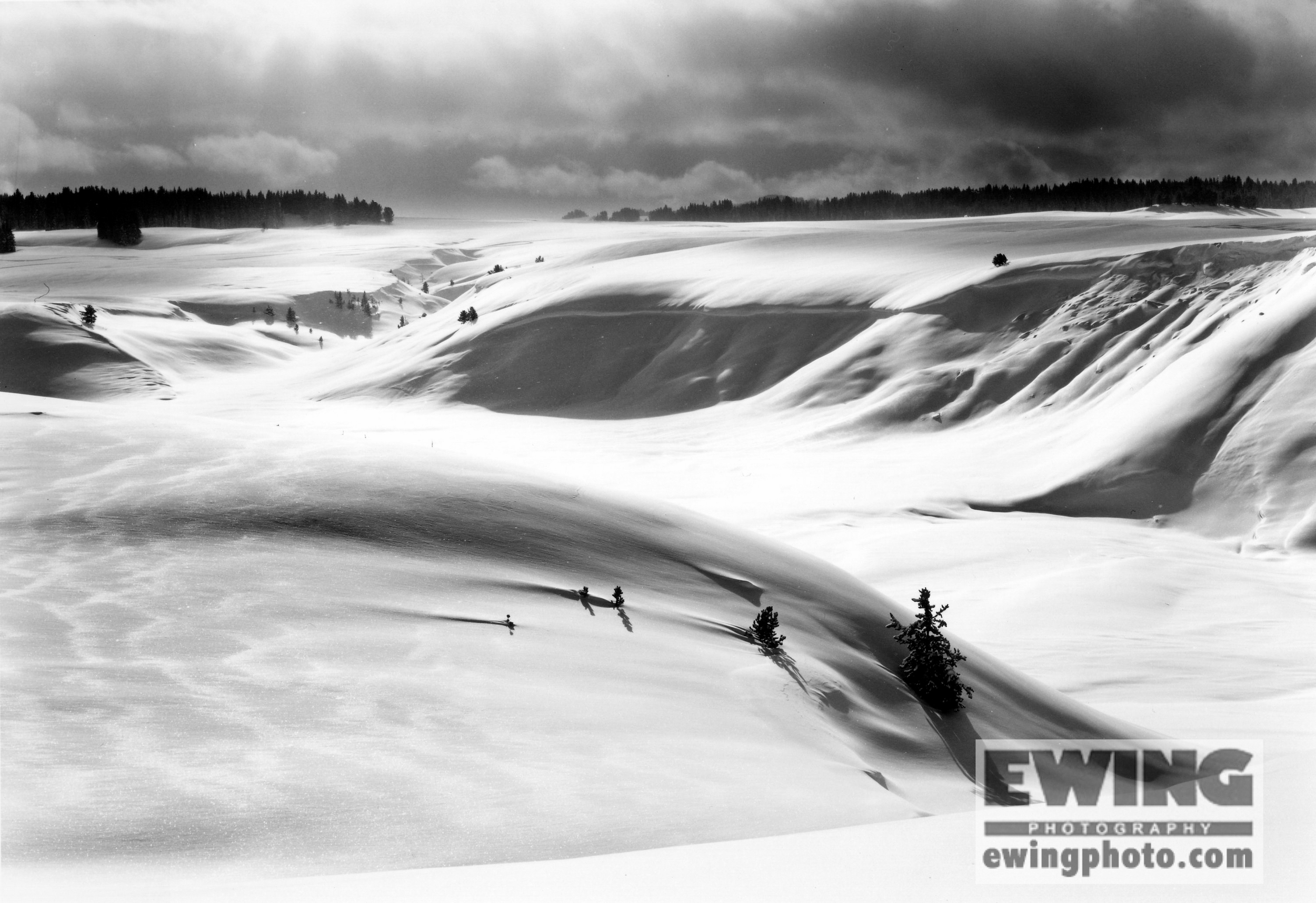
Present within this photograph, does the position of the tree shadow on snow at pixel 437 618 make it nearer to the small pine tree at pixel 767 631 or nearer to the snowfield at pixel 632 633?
the snowfield at pixel 632 633

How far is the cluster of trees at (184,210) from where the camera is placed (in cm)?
10462

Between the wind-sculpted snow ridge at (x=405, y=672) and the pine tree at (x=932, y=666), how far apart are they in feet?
0.57

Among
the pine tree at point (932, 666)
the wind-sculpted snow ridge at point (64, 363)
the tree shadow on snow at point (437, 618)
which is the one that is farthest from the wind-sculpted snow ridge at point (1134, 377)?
the wind-sculpted snow ridge at point (64, 363)

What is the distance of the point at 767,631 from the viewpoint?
331 inches

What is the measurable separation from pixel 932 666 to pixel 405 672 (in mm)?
4502

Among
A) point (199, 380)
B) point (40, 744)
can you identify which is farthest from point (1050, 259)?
point (40, 744)

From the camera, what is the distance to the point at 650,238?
2489 inches

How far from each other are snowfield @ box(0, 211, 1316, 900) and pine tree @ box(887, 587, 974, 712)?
175 millimetres

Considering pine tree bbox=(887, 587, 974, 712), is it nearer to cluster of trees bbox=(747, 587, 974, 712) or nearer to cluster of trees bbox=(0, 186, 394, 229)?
cluster of trees bbox=(747, 587, 974, 712)

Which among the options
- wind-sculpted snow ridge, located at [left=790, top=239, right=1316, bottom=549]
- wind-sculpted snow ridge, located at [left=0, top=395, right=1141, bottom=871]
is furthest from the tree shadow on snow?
wind-sculpted snow ridge, located at [left=790, top=239, right=1316, bottom=549]

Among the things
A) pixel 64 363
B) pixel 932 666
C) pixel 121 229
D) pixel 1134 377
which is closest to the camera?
pixel 932 666

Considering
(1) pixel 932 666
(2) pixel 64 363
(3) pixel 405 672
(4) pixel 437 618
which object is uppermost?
(2) pixel 64 363

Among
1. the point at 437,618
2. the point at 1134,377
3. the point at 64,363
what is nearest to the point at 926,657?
the point at 437,618

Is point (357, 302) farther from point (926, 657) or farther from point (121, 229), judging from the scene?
point (926, 657)
